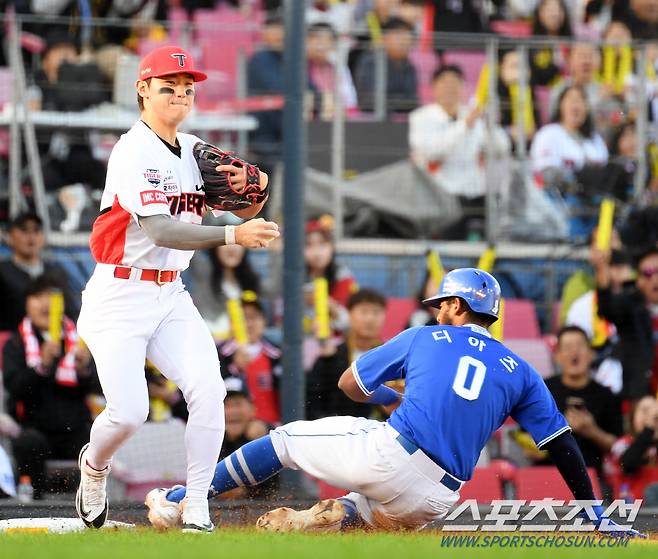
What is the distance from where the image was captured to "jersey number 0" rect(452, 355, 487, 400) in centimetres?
527

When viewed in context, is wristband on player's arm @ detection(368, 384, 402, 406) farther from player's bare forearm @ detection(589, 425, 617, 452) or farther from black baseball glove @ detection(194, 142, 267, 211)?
player's bare forearm @ detection(589, 425, 617, 452)

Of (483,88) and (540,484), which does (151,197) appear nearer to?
(540,484)

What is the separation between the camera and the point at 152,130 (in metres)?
5.54

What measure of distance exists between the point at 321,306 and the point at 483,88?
2.13 m

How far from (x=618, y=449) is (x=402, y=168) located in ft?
8.34

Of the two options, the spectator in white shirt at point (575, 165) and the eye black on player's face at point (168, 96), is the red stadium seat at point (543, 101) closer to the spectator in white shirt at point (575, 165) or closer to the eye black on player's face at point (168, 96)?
the spectator in white shirt at point (575, 165)

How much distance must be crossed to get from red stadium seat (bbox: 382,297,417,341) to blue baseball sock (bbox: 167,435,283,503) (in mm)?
3202

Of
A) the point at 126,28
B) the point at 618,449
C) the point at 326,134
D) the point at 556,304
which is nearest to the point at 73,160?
the point at 126,28

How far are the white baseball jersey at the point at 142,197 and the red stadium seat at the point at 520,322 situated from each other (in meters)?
4.00

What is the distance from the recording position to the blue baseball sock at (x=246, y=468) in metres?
5.60

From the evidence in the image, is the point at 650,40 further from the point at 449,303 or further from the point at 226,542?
the point at 226,542

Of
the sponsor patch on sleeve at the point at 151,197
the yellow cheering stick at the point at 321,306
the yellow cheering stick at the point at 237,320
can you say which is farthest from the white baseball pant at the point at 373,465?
the yellow cheering stick at the point at 321,306

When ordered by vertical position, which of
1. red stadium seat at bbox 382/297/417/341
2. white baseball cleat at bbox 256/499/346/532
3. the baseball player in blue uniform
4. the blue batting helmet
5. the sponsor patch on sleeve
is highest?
the sponsor patch on sleeve

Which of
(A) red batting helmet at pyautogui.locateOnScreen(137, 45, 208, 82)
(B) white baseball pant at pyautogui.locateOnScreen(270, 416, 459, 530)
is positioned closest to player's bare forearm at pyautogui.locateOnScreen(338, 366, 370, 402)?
(B) white baseball pant at pyautogui.locateOnScreen(270, 416, 459, 530)
